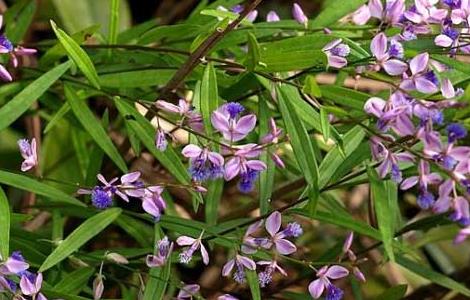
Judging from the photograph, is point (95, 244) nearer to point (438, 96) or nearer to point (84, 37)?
point (84, 37)

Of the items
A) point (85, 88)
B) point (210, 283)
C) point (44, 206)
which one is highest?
point (85, 88)

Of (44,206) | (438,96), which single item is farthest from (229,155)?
(44,206)

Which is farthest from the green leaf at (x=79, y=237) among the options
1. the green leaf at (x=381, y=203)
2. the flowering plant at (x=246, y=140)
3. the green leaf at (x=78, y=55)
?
the green leaf at (x=381, y=203)

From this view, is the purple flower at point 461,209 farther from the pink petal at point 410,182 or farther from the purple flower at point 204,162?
the purple flower at point 204,162

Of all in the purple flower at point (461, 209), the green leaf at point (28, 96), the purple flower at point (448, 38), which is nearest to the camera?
the purple flower at point (461, 209)

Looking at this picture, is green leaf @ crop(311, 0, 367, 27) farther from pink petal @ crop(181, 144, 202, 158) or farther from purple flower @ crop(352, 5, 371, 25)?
pink petal @ crop(181, 144, 202, 158)

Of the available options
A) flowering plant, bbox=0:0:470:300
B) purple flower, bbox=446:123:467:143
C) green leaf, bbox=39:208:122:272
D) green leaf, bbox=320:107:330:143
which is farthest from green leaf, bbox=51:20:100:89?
purple flower, bbox=446:123:467:143
